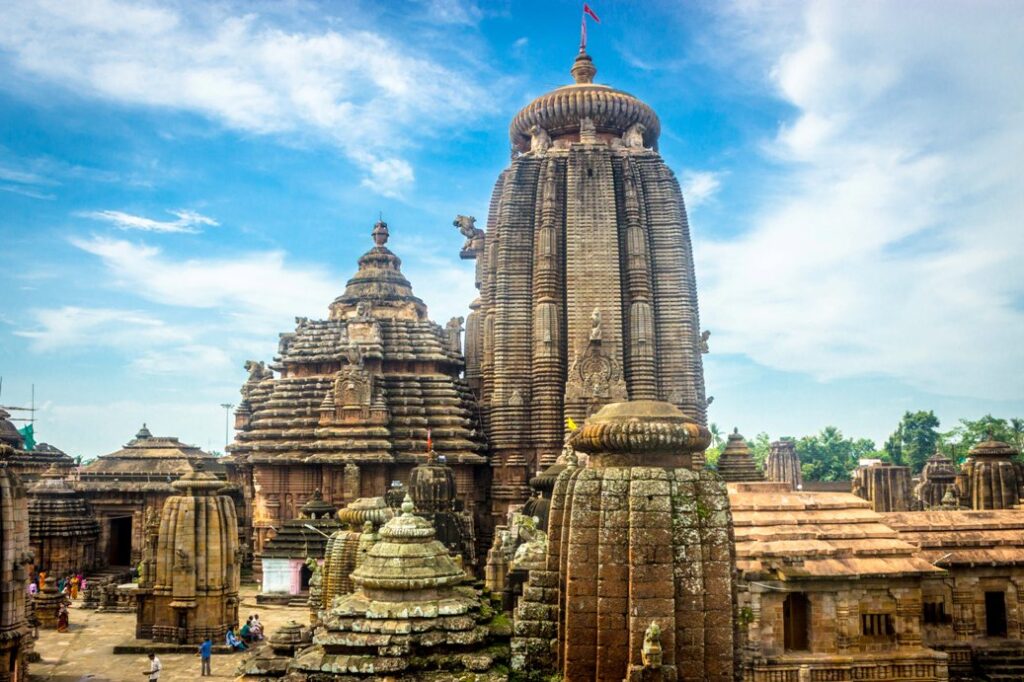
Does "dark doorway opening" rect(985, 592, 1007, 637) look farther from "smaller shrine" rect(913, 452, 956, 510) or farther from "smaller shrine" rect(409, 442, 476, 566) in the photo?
"smaller shrine" rect(913, 452, 956, 510)

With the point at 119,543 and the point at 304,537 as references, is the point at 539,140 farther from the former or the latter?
the point at 119,543

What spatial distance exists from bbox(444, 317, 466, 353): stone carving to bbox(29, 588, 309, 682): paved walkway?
15.0 m

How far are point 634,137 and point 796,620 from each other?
24.2 meters

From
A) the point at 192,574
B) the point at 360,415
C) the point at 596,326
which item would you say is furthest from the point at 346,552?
the point at 596,326

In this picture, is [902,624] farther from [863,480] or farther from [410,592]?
[863,480]

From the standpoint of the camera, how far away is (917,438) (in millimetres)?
68938

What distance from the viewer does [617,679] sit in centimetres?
932

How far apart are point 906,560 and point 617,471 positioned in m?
10.9

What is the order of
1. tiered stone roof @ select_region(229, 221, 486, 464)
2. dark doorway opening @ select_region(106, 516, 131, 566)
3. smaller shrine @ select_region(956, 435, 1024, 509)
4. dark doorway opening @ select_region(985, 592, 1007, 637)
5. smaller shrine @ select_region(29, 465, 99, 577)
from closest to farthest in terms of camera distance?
Answer: dark doorway opening @ select_region(985, 592, 1007, 637), smaller shrine @ select_region(956, 435, 1024, 509), tiered stone roof @ select_region(229, 221, 486, 464), smaller shrine @ select_region(29, 465, 99, 577), dark doorway opening @ select_region(106, 516, 131, 566)

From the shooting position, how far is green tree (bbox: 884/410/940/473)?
68000mm

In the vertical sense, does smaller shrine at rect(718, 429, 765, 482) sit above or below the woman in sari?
above

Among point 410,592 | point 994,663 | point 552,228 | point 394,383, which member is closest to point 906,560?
point 994,663

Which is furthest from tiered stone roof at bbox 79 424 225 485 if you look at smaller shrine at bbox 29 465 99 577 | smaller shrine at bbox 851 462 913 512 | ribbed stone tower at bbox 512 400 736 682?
ribbed stone tower at bbox 512 400 736 682

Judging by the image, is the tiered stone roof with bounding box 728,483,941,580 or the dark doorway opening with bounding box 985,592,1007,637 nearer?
the tiered stone roof with bounding box 728,483,941,580
